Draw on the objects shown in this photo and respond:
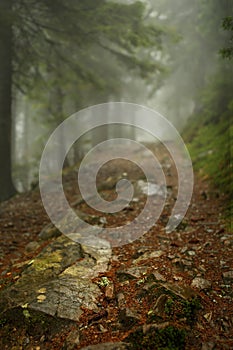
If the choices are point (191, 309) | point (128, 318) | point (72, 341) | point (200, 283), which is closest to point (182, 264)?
point (200, 283)

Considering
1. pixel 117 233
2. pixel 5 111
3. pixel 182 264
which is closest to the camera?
pixel 182 264

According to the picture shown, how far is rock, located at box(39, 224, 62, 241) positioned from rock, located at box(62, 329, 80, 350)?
264 cm

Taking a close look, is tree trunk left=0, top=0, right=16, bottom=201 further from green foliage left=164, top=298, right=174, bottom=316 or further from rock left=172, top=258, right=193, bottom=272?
green foliage left=164, top=298, right=174, bottom=316

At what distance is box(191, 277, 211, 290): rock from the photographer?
3.56m

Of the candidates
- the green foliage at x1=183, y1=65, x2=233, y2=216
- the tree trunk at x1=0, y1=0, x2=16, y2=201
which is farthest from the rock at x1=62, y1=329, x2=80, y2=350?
the tree trunk at x1=0, y1=0, x2=16, y2=201

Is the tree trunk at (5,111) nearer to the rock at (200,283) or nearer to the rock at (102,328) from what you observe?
the rock at (102,328)

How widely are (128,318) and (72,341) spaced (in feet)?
2.12

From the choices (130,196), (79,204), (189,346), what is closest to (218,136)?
(130,196)

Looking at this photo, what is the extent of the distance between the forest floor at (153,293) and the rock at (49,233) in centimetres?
16

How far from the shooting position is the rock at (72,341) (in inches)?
110

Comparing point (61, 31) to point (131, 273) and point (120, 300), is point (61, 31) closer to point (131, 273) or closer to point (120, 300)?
point (131, 273)

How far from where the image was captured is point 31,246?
520 cm

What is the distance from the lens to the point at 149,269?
3.95 m

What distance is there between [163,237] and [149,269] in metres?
1.23
